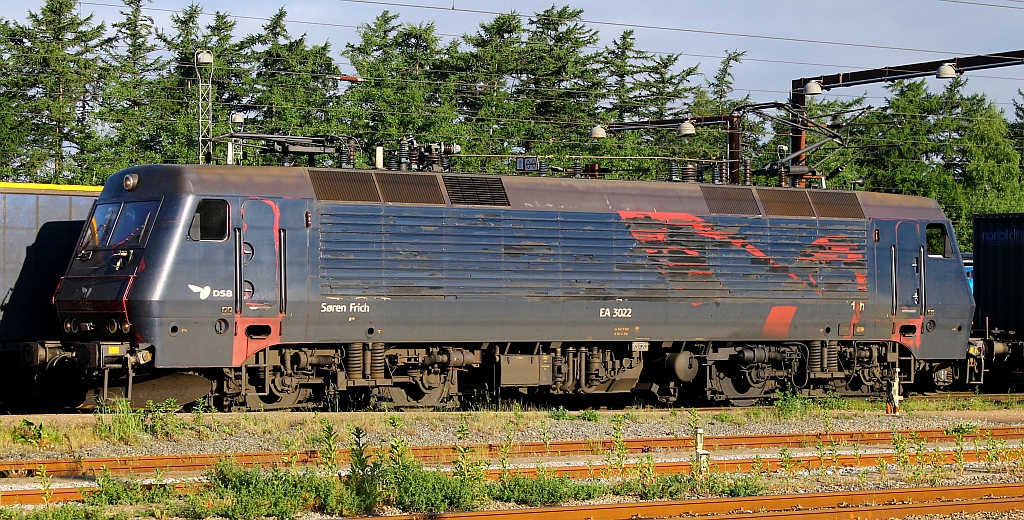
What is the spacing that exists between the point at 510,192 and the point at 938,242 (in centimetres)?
913

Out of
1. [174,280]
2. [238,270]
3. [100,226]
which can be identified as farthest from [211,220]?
[100,226]

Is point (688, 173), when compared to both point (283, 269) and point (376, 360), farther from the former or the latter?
point (283, 269)

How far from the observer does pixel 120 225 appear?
16922 mm

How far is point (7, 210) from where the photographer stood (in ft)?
61.3

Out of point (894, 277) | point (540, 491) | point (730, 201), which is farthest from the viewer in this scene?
point (894, 277)

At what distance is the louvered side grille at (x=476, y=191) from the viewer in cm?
1861

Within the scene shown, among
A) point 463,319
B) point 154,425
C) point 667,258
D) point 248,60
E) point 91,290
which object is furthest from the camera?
point 248,60

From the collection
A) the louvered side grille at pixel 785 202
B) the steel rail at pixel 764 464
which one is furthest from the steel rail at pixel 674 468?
the louvered side grille at pixel 785 202

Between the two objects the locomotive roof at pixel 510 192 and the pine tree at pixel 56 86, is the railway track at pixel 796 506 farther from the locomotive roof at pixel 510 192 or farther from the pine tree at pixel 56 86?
the pine tree at pixel 56 86

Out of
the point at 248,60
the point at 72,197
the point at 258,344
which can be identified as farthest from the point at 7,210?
the point at 248,60

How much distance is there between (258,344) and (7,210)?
17.1 feet

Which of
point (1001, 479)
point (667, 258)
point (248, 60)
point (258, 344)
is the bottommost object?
point (1001, 479)

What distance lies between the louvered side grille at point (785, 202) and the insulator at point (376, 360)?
7.65 metres

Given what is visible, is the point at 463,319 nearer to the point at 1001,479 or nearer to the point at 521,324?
the point at 521,324
